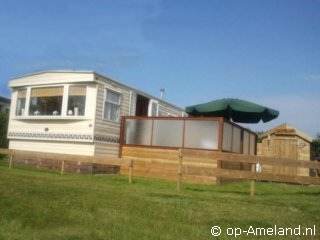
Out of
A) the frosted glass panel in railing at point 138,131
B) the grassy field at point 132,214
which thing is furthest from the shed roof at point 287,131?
the grassy field at point 132,214

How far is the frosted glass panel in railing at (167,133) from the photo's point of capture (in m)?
14.9

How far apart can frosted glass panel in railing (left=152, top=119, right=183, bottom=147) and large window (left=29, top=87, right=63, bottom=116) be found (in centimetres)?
416

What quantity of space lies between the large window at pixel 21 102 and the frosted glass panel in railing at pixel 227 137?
905cm

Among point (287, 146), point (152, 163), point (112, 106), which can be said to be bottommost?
point (152, 163)

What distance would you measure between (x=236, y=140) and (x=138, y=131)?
3965 millimetres

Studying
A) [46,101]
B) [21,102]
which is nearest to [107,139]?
[46,101]

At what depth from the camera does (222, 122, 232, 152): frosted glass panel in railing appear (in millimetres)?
14608

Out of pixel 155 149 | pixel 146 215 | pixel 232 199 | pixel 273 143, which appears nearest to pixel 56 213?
pixel 146 215

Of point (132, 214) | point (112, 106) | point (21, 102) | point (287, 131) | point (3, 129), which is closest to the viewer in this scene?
point (132, 214)

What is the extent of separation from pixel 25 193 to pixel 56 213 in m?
1.87

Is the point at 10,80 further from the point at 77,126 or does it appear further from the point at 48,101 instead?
the point at 77,126

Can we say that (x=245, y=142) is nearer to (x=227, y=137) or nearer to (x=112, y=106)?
(x=227, y=137)

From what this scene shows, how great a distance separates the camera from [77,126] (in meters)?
15.8

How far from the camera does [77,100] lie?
52.3 feet
